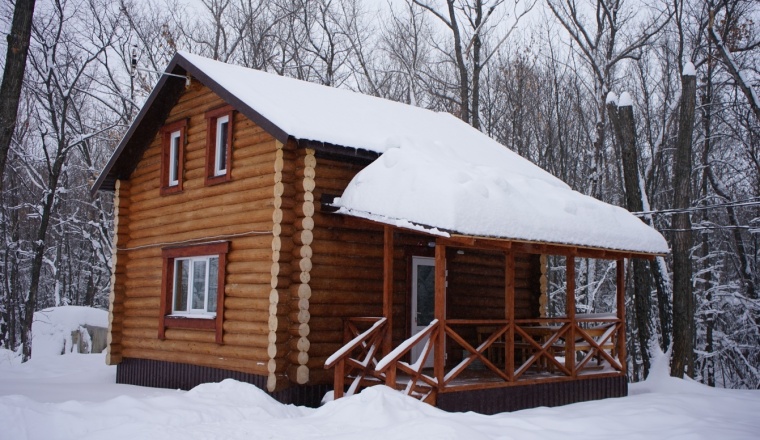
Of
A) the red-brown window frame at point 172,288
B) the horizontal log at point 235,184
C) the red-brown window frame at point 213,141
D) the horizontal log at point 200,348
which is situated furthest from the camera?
the red-brown window frame at point 213,141

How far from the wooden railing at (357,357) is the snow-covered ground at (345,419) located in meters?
0.70

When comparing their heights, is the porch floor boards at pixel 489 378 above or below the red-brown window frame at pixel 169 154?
below

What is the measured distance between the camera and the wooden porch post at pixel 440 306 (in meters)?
9.48

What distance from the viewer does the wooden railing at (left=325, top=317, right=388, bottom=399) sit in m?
10.0

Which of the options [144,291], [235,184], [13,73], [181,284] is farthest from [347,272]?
[13,73]

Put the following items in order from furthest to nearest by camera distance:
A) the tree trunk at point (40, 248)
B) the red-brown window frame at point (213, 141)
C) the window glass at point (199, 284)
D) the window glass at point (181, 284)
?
the tree trunk at point (40, 248)
the window glass at point (181, 284)
the window glass at point (199, 284)
the red-brown window frame at point (213, 141)

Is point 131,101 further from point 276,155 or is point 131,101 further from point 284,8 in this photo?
point 276,155

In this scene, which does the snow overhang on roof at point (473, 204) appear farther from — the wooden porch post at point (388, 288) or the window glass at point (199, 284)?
the window glass at point (199, 284)

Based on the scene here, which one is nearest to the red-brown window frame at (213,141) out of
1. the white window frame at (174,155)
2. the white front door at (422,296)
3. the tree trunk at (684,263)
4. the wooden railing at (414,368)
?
the white window frame at (174,155)

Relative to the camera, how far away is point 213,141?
42.0ft

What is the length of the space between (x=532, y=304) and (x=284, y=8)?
18916mm

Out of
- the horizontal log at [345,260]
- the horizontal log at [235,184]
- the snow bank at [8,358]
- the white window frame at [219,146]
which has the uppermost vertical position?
the white window frame at [219,146]

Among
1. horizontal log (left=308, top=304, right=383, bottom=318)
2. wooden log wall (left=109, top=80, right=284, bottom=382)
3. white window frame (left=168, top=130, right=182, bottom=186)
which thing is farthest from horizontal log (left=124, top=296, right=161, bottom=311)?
horizontal log (left=308, top=304, right=383, bottom=318)

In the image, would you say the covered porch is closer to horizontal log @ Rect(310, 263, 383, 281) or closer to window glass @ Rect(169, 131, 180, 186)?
horizontal log @ Rect(310, 263, 383, 281)
